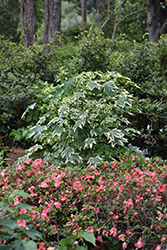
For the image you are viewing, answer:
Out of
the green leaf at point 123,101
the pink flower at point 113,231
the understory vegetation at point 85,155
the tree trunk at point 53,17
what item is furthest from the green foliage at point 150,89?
the tree trunk at point 53,17

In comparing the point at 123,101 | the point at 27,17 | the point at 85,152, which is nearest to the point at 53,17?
the point at 27,17

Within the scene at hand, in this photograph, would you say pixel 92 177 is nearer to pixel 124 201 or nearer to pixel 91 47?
pixel 124 201

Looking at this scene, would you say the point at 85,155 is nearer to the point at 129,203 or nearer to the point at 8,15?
the point at 129,203

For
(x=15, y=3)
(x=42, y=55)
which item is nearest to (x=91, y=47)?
(x=42, y=55)

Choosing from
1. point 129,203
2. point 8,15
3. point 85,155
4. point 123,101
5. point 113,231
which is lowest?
point 85,155

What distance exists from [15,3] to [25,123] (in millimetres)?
14902

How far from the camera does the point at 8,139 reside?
13.7 ft

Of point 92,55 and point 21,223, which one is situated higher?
point 92,55

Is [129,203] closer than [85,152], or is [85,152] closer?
[129,203]

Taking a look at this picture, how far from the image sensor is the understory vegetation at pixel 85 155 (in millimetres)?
1652

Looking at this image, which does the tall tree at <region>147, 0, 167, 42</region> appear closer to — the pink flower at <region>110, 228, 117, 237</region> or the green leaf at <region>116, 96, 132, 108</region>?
the green leaf at <region>116, 96, 132, 108</region>

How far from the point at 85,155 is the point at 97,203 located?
1.41 meters

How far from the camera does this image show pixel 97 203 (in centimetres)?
180

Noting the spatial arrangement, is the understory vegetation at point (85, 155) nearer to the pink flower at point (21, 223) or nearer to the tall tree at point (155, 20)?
the pink flower at point (21, 223)
